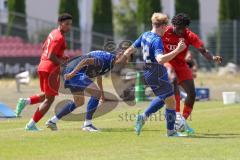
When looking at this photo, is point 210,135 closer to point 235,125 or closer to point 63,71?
point 235,125

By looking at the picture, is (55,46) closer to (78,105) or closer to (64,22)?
(64,22)

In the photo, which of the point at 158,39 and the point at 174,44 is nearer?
the point at 158,39

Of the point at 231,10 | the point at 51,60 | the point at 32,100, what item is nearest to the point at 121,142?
the point at 51,60

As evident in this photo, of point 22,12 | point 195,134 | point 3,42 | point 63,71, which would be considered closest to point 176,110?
point 195,134

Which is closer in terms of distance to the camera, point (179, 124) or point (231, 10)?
point (179, 124)

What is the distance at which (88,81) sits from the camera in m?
14.2

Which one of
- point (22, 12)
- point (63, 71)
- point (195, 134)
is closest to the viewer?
point (195, 134)

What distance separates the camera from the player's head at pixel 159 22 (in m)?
12.7

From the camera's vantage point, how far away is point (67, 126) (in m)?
15.1

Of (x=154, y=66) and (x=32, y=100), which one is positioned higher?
(x=154, y=66)

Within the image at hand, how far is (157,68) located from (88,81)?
1.54 m

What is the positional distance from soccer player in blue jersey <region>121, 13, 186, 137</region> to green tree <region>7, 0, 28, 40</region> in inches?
1063

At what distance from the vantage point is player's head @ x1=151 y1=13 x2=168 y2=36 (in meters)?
12.7

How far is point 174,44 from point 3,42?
2373cm
